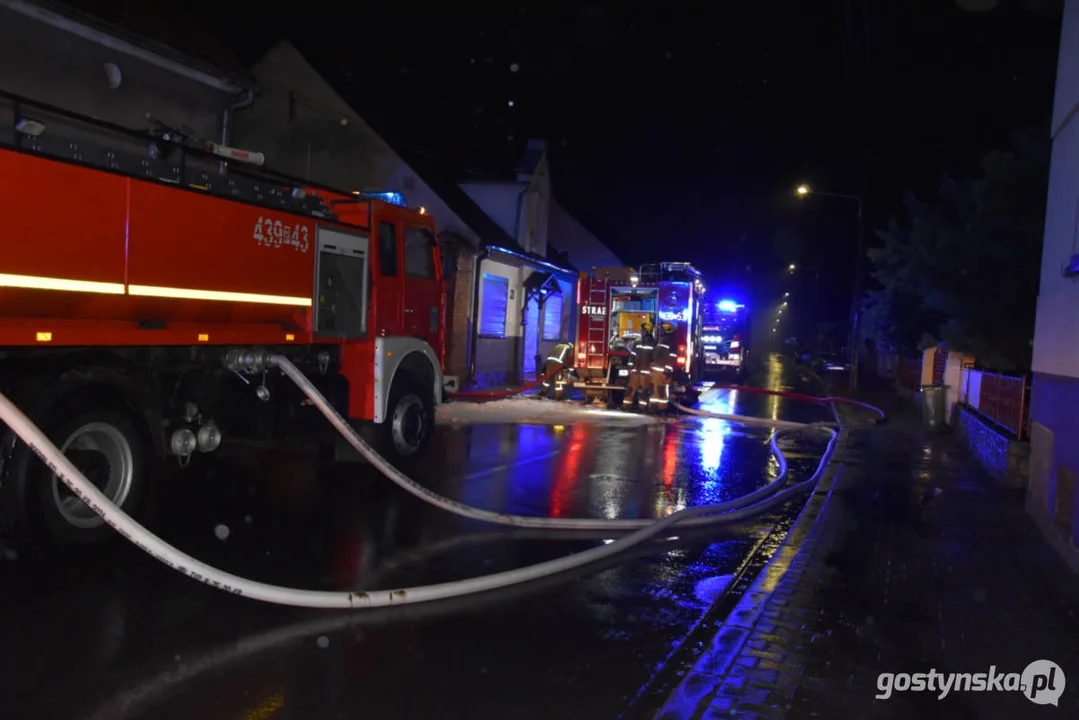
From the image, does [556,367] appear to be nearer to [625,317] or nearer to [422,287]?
[625,317]

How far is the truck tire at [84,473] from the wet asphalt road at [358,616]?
244 millimetres

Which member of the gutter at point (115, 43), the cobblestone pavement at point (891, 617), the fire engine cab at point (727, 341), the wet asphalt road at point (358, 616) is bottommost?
the wet asphalt road at point (358, 616)

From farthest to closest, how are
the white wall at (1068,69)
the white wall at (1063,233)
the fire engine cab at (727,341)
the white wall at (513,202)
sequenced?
the fire engine cab at (727,341), the white wall at (513,202), the white wall at (1068,69), the white wall at (1063,233)

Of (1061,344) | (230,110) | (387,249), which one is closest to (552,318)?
(230,110)

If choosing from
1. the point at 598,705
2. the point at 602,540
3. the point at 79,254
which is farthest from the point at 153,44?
the point at 598,705

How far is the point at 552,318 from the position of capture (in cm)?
2803

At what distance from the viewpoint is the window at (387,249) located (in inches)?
348

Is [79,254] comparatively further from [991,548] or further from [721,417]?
[721,417]

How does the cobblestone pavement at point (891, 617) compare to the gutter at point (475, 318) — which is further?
the gutter at point (475, 318)

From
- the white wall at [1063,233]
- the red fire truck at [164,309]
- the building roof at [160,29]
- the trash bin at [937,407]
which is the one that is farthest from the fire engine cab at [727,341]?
the red fire truck at [164,309]

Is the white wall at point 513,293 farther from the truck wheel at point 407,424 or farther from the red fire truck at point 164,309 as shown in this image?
the red fire truck at point 164,309

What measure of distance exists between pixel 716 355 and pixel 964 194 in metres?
18.4

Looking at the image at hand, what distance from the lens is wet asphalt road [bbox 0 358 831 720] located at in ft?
12.3

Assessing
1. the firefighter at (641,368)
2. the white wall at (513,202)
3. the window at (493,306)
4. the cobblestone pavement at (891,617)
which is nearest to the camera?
the cobblestone pavement at (891,617)
